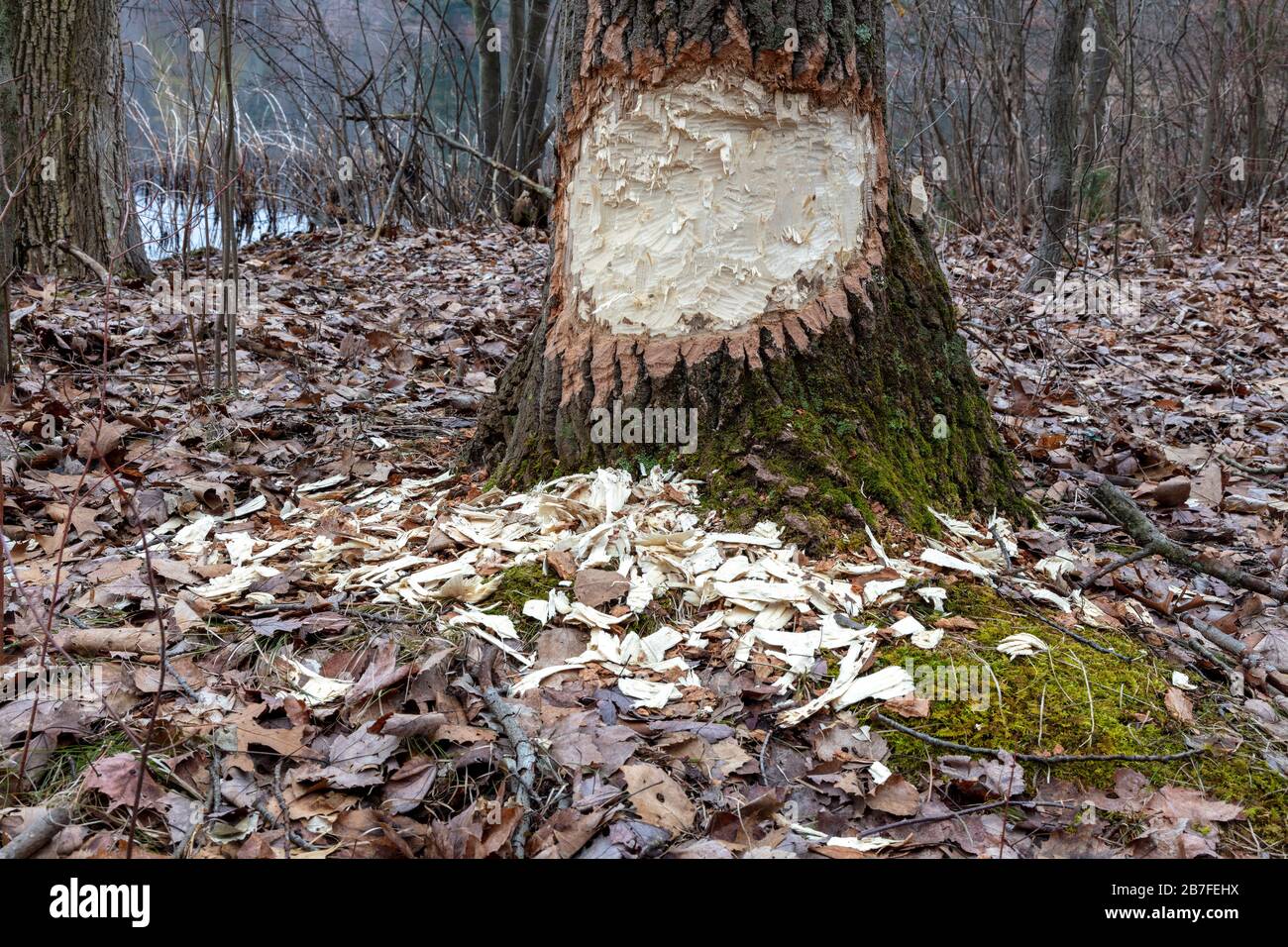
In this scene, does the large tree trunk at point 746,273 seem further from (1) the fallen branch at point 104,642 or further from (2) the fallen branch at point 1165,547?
(1) the fallen branch at point 104,642

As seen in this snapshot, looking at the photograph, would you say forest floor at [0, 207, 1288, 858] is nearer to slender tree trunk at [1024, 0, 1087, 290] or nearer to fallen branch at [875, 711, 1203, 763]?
fallen branch at [875, 711, 1203, 763]

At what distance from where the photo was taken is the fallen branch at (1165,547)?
2588 mm

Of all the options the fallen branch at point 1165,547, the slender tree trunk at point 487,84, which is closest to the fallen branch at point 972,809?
the fallen branch at point 1165,547

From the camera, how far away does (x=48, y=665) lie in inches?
77.0

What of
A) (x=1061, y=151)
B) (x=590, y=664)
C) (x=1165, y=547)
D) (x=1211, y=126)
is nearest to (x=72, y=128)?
(x=590, y=664)

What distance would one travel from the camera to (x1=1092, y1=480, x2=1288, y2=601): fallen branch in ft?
8.49

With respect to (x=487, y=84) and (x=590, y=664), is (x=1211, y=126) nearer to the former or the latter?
(x=487, y=84)

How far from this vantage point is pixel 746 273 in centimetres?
254

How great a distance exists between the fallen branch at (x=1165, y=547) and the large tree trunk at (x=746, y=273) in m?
0.54

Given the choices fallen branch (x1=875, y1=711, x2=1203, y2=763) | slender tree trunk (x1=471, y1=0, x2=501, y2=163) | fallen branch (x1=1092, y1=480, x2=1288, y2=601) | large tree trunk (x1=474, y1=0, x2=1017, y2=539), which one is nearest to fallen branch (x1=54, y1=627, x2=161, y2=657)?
large tree trunk (x1=474, y1=0, x2=1017, y2=539)

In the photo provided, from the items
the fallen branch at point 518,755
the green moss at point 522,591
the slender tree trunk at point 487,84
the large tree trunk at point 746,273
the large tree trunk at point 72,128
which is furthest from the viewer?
the slender tree trunk at point 487,84
